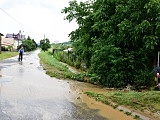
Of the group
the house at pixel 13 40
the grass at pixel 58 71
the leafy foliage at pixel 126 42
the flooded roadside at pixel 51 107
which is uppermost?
the house at pixel 13 40

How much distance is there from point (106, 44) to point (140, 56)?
209 cm

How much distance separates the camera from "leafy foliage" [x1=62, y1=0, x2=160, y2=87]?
1433 cm

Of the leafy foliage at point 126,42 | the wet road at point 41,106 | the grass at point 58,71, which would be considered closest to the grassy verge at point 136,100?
the wet road at point 41,106

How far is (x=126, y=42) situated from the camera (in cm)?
1561

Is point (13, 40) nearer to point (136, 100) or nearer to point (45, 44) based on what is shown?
point (45, 44)

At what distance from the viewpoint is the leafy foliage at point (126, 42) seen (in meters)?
14.3

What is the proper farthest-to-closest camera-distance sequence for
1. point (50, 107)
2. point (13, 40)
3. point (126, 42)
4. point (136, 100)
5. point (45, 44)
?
point (13, 40), point (45, 44), point (126, 42), point (136, 100), point (50, 107)

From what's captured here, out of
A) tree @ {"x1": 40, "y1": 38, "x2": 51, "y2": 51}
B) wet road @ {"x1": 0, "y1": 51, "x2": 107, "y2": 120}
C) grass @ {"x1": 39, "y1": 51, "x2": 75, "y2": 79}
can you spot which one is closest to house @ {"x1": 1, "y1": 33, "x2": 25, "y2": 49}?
tree @ {"x1": 40, "y1": 38, "x2": 51, "y2": 51}

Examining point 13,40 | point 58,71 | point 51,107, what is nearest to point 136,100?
point 51,107

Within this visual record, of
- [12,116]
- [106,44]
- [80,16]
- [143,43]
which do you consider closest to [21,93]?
[12,116]

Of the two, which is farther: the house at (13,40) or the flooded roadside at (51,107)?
the house at (13,40)

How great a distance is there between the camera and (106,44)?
51.8 feet

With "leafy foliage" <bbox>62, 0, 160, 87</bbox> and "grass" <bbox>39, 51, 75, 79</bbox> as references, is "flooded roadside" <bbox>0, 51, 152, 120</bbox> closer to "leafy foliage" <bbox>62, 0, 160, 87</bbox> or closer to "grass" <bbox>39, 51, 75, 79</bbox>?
"leafy foliage" <bbox>62, 0, 160, 87</bbox>

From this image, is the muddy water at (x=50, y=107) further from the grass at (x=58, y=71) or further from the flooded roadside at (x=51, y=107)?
the grass at (x=58, y=71)
